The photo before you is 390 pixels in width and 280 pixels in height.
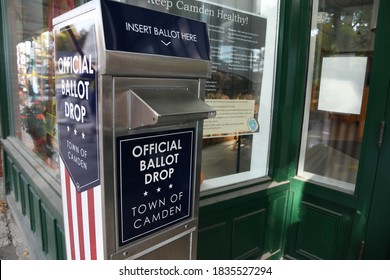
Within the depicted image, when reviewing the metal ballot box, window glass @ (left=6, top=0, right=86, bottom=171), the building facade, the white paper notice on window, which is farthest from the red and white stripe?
the white paper notice on window

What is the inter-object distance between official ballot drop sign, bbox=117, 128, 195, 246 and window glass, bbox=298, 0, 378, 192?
1.63 meters

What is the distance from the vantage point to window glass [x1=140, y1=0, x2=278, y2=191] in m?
2.19

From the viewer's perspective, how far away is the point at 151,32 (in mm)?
1112

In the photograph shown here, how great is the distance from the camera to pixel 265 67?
8.32 ft

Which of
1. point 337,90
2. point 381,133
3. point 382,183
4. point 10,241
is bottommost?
point 10,241

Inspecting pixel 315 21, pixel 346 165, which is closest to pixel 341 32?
pixel 315 21

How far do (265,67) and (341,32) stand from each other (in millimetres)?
613

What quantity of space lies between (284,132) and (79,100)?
1.84m

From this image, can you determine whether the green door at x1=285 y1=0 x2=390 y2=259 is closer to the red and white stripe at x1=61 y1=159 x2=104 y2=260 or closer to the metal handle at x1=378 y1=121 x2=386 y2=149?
the metal handle at x1=378 y1=121 x2=386 y2=149

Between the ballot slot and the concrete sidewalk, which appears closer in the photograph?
the ballot slot

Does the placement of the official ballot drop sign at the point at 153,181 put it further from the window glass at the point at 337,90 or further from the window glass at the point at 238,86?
the window glass at the point at 337,90

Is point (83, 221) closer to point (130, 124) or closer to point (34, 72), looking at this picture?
point (130, 124)

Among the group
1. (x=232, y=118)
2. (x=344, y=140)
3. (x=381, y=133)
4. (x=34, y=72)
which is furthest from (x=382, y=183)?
(x=34, y=72)

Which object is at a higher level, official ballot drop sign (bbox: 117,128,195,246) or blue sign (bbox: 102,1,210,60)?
blue sign (bbox: 102,1,210,60)
